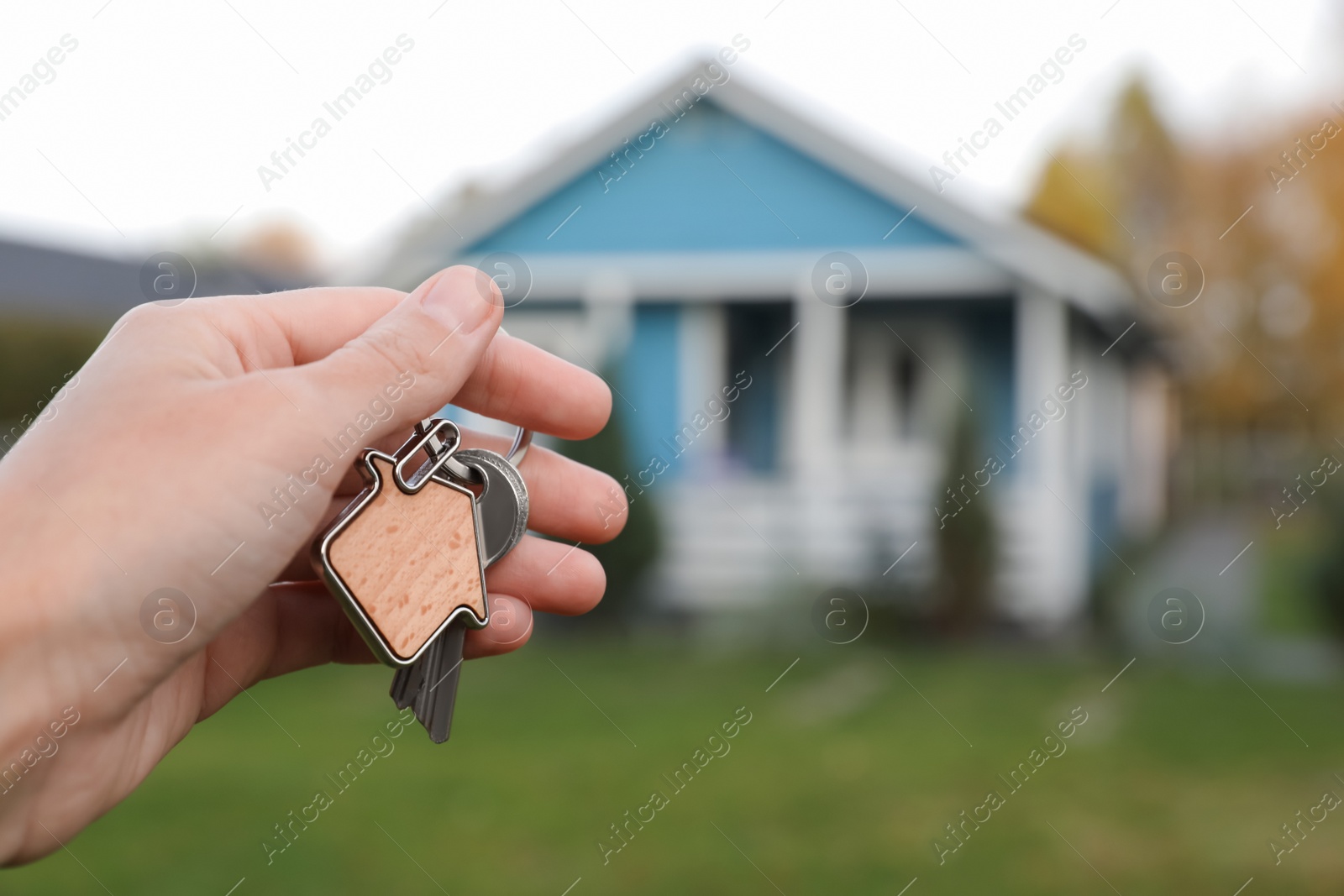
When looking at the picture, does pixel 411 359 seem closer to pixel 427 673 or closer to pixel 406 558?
pixel 406 558

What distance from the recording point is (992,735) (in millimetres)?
7371

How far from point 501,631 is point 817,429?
34.6 ft

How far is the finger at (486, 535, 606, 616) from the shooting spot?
79.0 inches

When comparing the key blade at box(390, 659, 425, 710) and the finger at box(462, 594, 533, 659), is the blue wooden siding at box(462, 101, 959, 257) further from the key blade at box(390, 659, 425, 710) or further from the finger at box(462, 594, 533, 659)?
the key blade at box(390, 659, 425, 710)

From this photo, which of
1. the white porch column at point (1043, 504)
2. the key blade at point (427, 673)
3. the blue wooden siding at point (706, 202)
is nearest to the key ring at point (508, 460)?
the key blade at point (427, 673)

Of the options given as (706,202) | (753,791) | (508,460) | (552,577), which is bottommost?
(753,791)

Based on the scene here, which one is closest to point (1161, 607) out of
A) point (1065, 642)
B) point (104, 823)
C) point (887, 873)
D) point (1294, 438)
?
point (1065, 642)

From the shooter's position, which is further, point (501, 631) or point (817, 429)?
point (817, 429)

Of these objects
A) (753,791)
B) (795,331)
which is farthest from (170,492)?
(795,331)

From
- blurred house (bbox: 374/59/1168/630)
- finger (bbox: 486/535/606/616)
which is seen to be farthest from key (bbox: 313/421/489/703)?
blurred house (bbox: 374/59/1168/630)

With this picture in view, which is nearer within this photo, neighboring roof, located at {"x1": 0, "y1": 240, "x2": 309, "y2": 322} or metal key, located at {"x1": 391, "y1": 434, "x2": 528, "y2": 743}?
metal key, located at {"x1": 391, "y1": 434, "x2": 528, "y2": 743}

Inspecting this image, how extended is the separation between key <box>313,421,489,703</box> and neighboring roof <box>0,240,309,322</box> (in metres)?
18.3

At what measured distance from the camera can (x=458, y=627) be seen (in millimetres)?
1629

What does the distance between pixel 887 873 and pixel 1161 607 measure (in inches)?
273
